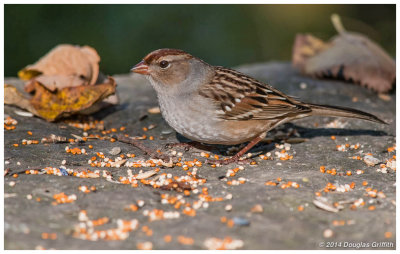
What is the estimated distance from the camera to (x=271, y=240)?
2.83 m

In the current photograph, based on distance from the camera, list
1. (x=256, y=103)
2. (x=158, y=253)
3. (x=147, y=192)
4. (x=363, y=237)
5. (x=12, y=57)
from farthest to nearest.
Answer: (x=12, y=57)
(x=256, y=103)
(x=147, y=192)
(x=363, y=237)
(x=158, y=253)

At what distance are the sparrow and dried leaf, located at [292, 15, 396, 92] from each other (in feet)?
4.84

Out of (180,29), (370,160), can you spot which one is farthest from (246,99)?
(180,29)

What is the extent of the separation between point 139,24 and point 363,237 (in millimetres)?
6090

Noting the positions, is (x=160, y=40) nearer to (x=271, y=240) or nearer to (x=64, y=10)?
(x=64, y=10)

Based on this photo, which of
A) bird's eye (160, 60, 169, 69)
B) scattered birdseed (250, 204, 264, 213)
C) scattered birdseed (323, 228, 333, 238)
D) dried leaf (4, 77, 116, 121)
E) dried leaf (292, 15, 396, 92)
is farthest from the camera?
dried leaf (292, 15, 396, 92)

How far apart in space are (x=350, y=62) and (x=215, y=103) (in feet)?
8.07

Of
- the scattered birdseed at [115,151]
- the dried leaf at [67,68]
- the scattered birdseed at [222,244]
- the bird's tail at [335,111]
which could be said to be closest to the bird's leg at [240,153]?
the bird's tail at [335,111]

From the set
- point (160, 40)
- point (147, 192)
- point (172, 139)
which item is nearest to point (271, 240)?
point (147, 192)

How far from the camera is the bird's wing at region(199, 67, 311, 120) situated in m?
4.32

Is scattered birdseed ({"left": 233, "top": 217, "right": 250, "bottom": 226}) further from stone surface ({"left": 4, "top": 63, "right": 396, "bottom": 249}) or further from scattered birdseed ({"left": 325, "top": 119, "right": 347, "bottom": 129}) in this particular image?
scattered birdseed ({"left": 325, "top": 119, "right": 347, "bottom": 129})

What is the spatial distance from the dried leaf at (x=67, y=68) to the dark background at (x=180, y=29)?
2.44m

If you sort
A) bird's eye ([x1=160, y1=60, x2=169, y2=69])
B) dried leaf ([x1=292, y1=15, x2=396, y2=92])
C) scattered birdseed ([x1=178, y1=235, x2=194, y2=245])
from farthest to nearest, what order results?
dried leaf ([x1=292, y1=15, x2=396, y2=92])
bird's eye ([x1=160, y1=60, x2=169, y2=69])
scattered birdseed ([x1=178, y1=235, x2=194, y2=245])

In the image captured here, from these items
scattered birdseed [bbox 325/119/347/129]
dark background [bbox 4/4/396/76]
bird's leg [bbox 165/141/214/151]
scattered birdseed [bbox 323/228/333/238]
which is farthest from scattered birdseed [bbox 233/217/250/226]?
dark background [bbox 4/4/396/76]
